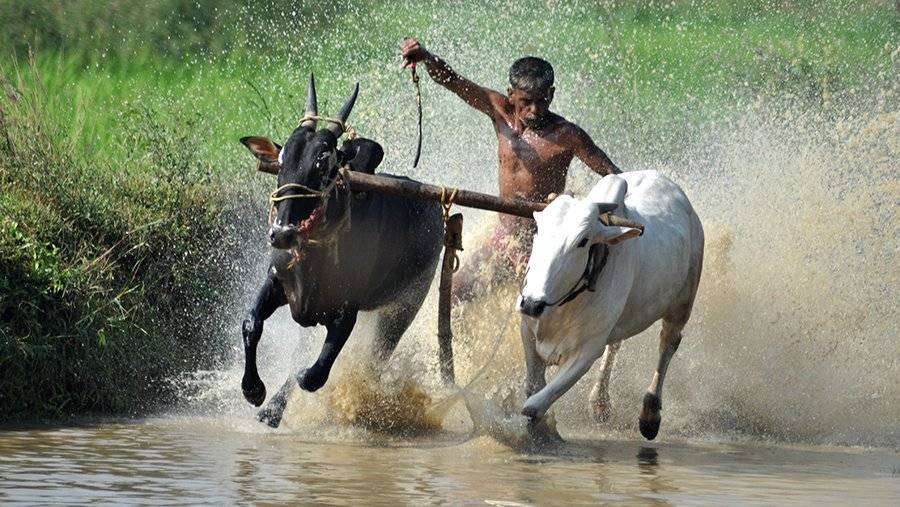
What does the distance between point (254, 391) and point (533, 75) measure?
1945mm

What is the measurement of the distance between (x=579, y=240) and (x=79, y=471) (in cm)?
221

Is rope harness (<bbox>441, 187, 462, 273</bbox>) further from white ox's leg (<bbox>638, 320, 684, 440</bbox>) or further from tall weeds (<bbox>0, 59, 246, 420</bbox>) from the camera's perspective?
tall weeds (<bbox>0, 59, 246, 420</bbox>)

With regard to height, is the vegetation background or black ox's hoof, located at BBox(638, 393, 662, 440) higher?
the vegetation background

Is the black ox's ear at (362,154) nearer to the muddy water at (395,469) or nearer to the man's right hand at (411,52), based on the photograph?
the man's right hand at (411,52)

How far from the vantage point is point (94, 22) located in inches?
598

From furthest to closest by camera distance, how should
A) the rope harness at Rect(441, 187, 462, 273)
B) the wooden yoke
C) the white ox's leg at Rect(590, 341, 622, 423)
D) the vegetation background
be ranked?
1. the white ox's leg at Rect(590, 341, 622, 423)
2. the vegetation background
3. the wooden yoke
4. the rope harness at Rect(441, 187, 462, 273)

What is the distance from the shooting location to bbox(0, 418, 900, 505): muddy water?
19.7 feet

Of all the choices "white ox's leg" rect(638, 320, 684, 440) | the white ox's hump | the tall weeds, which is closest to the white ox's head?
the white ox's hump

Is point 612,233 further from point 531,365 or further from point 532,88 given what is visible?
point 532,88

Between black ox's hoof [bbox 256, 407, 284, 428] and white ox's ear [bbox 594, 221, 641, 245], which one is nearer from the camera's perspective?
white ox's ear [bbox 594, 221, 641, 245]

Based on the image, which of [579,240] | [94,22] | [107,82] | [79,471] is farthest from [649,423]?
[94,22]

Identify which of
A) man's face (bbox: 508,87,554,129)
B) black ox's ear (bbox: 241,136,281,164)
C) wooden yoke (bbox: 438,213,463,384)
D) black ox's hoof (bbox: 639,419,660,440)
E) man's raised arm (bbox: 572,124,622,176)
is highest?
man's face (bbox: 508,87,554,129)

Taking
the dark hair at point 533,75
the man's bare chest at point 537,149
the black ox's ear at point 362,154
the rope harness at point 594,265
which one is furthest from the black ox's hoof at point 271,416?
the dark hair at point 533,75

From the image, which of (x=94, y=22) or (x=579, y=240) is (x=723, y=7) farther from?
(x=579, y=240)
